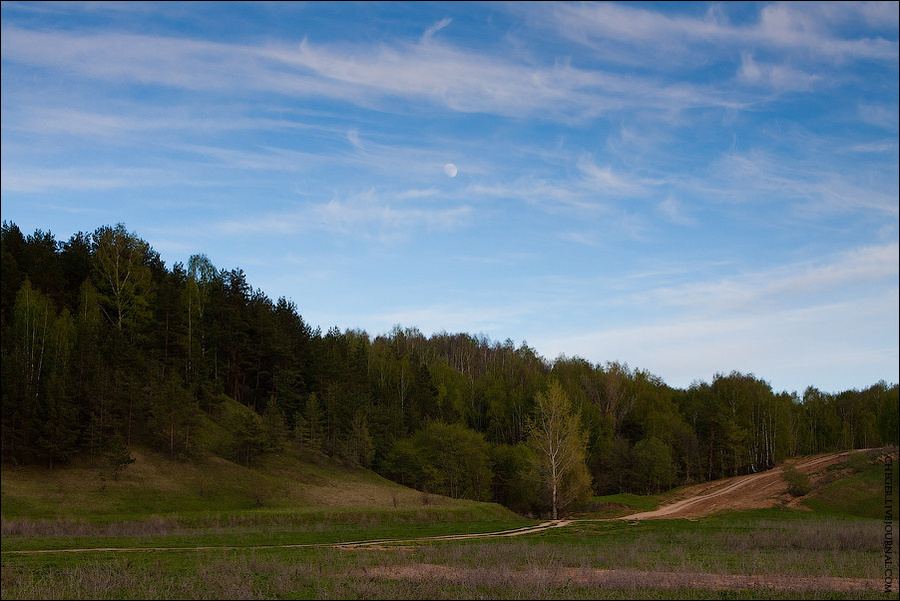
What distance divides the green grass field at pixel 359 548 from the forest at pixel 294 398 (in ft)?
18.9

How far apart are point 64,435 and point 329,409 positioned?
39471 mm

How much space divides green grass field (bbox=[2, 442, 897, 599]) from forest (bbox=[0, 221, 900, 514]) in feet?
18.9

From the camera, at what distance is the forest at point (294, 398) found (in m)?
57.6

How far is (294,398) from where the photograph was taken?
85.9 meters

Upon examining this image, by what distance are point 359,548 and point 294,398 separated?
5675cm

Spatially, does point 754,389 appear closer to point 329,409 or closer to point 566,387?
point 566,387

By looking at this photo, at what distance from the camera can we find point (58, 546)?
3058 centimetres

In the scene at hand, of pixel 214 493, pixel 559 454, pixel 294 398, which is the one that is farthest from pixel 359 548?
pixel 294 398

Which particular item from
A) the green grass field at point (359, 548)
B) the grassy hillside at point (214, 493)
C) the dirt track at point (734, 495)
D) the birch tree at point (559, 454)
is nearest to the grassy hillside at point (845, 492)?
the green grass field at point (359, 548)

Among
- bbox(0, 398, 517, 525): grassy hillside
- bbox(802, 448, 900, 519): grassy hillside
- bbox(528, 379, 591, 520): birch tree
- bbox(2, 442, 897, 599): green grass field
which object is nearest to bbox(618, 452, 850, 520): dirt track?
bbox(802, 448, 900, 519): grassy hillside

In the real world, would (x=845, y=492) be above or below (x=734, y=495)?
above

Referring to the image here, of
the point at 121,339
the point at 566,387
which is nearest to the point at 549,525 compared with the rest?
the point at 121,339

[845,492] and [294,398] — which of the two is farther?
[294,398]

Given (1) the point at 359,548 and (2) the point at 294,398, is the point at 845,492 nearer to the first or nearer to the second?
(1) the point at 359,548
